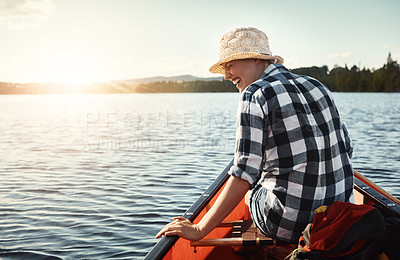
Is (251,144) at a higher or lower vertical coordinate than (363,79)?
lower

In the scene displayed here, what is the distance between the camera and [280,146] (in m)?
1.95

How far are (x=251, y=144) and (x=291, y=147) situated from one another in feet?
0.65

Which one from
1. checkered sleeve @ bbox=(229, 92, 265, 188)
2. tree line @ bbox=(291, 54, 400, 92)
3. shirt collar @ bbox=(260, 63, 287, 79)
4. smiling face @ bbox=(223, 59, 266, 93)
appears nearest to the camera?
checkered sleeve @ bbox=(229, 92, 265, 188)

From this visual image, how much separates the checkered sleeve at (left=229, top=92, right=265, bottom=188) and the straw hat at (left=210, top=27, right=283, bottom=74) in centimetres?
33

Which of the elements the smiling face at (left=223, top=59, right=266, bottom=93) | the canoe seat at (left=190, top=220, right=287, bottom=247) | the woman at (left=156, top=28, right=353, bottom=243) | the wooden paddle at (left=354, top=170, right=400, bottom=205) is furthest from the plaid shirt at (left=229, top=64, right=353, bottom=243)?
the wooden paddle at (left=354, top=170, right=400, bottom=205)

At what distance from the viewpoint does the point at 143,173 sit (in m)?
10.2

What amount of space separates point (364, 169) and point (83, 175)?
7434 millimetres

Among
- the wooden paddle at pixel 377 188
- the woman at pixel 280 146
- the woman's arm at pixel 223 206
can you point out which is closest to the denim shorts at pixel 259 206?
the woman at pixel 280 146

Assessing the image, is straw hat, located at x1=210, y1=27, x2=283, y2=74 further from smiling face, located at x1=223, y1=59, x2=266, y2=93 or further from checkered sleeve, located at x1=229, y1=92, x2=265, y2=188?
checkered sleeve, located at x1=229, y1=92, x2=265, y2=188

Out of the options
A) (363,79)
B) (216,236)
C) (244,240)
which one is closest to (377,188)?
(216,236)

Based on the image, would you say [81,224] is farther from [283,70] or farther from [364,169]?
[364,169]

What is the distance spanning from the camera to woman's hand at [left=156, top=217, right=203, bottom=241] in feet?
7.08

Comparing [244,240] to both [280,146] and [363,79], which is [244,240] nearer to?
[280,146]

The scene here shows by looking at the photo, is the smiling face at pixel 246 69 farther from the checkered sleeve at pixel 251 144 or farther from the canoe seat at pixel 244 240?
the canoe seat at pixel 244 240
